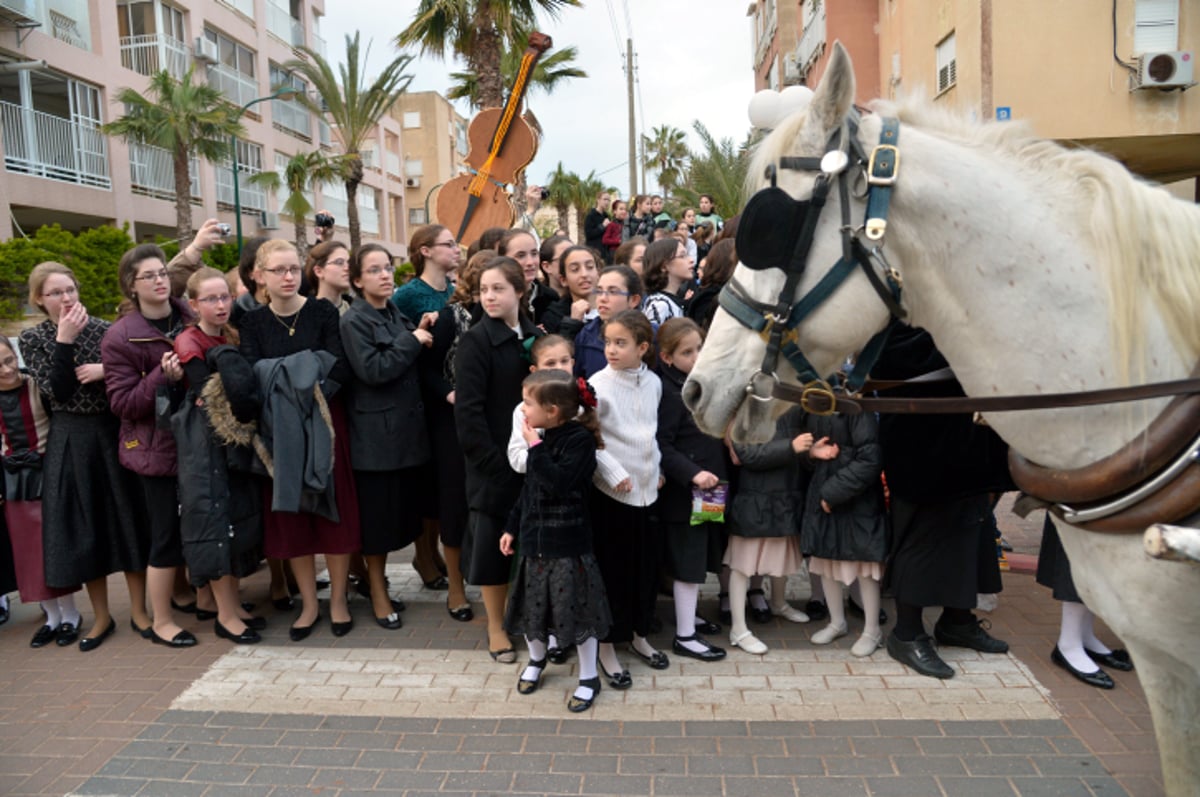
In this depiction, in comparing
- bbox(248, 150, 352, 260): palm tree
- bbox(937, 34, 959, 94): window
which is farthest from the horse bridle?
bbox(248, 150, 352, 260): palm tree

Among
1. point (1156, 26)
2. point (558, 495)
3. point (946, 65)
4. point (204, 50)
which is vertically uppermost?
point (204, 50)

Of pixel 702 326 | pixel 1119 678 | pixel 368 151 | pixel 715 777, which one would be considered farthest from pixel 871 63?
pixel 368 151

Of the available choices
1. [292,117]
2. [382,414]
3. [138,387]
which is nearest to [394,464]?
[382,414]

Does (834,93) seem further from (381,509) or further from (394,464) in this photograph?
(381,509)

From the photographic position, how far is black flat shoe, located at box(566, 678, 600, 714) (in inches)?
141

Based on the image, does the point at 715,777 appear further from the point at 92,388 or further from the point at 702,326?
the point at 92,388

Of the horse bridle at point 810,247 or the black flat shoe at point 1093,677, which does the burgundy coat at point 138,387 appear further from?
the black flat shoe at point 1093,677

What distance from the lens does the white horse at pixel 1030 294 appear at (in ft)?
5.83

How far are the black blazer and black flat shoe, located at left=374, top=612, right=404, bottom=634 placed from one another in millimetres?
1070

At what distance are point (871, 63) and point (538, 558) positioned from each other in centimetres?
1823

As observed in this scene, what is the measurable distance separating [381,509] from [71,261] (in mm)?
12890

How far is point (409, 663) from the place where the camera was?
418 cm

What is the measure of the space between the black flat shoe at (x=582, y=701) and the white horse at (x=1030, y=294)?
2071 mm

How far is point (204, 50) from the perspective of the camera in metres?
25.8
